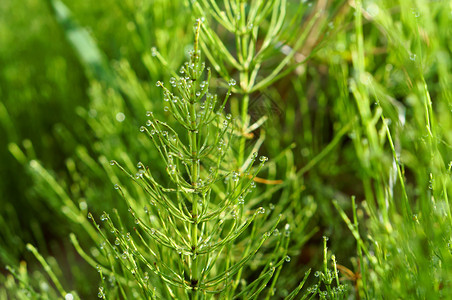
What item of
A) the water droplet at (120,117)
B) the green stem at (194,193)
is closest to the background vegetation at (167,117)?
the water droplet at (120,117)

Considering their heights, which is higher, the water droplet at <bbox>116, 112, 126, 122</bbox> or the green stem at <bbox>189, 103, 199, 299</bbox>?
the water droplet at <bbox>116, 112, 126, 122</bbox>

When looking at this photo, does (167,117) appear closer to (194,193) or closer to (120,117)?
(120,117)

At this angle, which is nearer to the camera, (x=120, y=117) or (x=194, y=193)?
(x=194, y=193)

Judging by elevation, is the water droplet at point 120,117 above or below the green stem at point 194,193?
above

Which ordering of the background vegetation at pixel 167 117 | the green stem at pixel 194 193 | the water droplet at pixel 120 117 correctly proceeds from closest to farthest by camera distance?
the green stem at pixel 194 193 < the background vegetation at pixel 167 117 < the water droplet at pixel 120 117

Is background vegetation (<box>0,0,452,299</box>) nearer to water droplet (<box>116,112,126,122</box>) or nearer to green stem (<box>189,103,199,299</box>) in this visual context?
water droplet (<box>116,112,126,122</box>)

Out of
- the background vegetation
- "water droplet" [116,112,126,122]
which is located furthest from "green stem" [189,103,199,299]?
"water droplet" [116,112,126,122]

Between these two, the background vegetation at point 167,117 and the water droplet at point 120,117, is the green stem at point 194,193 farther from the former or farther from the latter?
the water droplet at point 120,117

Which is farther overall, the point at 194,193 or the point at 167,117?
the point at 167,117

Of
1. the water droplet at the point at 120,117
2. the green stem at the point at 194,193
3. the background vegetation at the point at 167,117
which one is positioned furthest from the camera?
the water droplet at the point at 120,117

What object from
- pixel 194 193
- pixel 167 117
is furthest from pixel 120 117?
pixel 194 193
